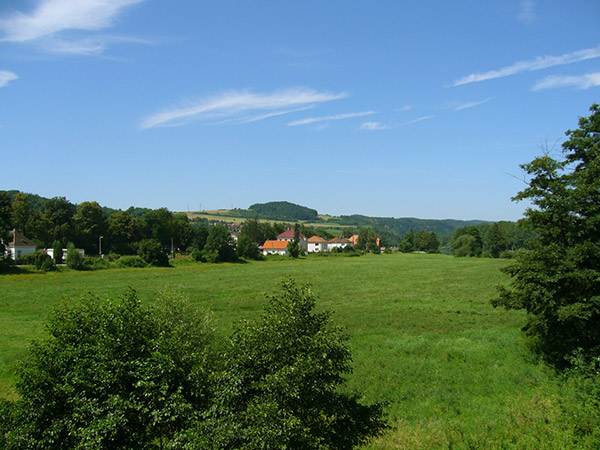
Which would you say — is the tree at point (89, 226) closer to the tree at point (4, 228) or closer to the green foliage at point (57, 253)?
the green foliage at point (57, 253)

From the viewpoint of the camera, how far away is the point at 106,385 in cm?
1188

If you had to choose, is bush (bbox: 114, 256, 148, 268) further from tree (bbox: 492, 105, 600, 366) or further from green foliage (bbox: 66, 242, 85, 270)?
tree (bbox: 492, 105, 600, 366)

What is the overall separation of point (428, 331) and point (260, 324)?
703 inches

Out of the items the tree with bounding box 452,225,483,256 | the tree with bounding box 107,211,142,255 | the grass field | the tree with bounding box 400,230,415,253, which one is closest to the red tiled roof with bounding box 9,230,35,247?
the tree with bounding box 107,211,142,255

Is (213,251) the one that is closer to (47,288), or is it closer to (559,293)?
(47,288)

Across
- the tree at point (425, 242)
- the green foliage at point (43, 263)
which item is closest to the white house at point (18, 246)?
the green foliage at point (43, 263)

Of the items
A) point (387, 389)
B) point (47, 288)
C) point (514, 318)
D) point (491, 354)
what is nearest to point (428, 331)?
point (491, 354)

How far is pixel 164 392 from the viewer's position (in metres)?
11.6

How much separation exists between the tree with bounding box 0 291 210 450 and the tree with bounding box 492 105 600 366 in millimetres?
15113

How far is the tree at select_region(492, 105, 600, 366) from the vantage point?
18531 mm

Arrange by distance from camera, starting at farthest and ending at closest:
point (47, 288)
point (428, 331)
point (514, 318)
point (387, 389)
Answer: point (47, 288) → point (514, 318) → point (428, 331) → point (387, 389)

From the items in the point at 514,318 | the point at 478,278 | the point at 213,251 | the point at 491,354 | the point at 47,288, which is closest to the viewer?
the point at 491,354

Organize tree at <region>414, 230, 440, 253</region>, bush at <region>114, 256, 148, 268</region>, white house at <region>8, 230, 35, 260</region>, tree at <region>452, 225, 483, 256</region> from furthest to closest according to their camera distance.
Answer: tree at <region>414, 230, 440, 253</region> → tree at <region>452, 225, 483, 256</region> → white house at <region>8, 230, 35, 260</region> → bush at <region>114, 256, 148, 268</region>

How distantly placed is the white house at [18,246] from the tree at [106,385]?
85.3 meters
